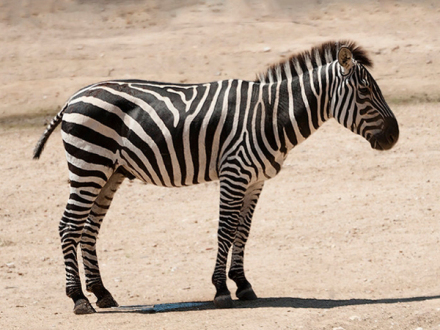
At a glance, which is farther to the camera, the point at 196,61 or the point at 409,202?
the point at 196,61

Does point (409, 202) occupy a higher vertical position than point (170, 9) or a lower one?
lower

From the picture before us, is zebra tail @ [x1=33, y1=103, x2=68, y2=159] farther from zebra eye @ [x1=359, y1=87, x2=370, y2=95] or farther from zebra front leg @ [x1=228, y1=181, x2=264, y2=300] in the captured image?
zebra eye @ [x1=359, y1=87, x2=370, y2=95]

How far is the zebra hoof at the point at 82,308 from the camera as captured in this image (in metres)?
7.82

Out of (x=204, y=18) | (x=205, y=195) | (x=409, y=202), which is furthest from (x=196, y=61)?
(x=409, y=202)

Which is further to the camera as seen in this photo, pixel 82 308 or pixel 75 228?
pixel 75 228

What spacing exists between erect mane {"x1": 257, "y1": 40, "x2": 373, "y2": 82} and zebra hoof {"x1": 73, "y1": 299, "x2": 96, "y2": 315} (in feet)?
9.76

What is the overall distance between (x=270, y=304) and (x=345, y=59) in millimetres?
2574

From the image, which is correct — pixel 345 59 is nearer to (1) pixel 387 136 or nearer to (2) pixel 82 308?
(1) pixel 387 136

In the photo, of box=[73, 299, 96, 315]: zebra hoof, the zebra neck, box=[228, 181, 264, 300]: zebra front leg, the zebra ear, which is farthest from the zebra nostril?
box=[73, 299, 96, 315]: zebra hoof

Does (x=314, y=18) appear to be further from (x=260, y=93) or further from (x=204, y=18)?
(x=260, y=93)

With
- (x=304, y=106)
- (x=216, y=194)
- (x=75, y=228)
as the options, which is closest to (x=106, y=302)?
(x=75, y=228)

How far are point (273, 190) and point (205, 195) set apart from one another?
1086 millimetres

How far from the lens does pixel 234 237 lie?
7879 millimetres

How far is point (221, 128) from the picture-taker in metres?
7.78
